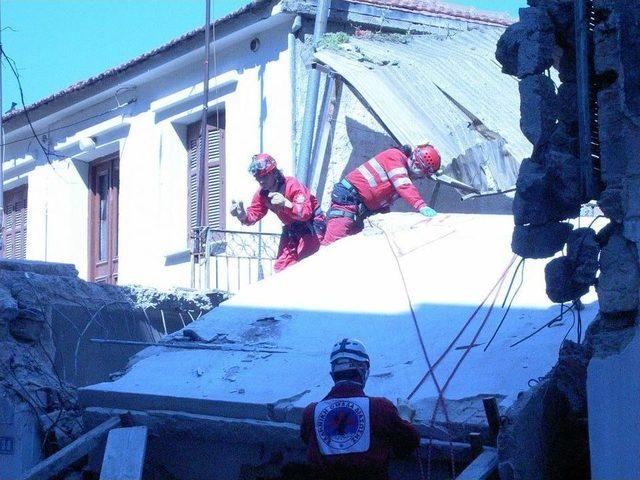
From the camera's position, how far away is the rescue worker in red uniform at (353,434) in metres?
4.93

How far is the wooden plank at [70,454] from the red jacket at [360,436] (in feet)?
5.14

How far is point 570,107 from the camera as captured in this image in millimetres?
5223

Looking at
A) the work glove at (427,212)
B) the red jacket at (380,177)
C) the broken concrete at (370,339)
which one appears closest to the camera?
the broken concrete at (370,339)

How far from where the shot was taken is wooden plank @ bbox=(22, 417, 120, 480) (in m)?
5.84

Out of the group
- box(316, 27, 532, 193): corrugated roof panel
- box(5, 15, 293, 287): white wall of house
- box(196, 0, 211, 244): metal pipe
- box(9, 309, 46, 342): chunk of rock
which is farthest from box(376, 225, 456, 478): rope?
box(5, 15, 293, 287): white wall of house

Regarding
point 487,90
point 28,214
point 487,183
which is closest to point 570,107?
point 487,183

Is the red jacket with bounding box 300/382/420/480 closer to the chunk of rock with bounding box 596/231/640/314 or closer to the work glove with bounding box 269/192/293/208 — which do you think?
the chunk of rock with bounding box 596/231/640/314

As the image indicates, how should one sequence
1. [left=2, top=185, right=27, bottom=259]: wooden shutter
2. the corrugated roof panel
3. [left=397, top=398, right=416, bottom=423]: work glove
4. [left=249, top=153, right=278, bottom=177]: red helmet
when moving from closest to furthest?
[left=397, top=398, right=416, bottom=423]: work glove < [left=249, top=153, right=278, bottom=177]: red helmet < the corrugated roof panel < [left=2, top=185, right=27, bottom=259]: wooden shutter

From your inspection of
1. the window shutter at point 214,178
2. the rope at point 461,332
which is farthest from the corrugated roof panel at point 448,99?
the rope at point 461,332

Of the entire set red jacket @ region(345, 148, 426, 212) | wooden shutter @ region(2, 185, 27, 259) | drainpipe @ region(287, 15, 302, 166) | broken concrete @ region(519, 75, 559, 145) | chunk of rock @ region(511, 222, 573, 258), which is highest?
drainpipe @ region(287, 15, 302, 166)

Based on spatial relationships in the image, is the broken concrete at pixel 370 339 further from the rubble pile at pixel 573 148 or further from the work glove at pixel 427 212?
the rubble pile at pixel 573 148

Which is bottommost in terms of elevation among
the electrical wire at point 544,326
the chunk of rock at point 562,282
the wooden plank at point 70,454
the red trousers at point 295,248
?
the wooden plank at point 70,454

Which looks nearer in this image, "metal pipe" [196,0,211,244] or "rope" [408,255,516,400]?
"rope" [408,255,516,400]

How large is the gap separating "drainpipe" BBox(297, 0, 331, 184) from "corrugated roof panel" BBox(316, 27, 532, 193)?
39 centimetres
